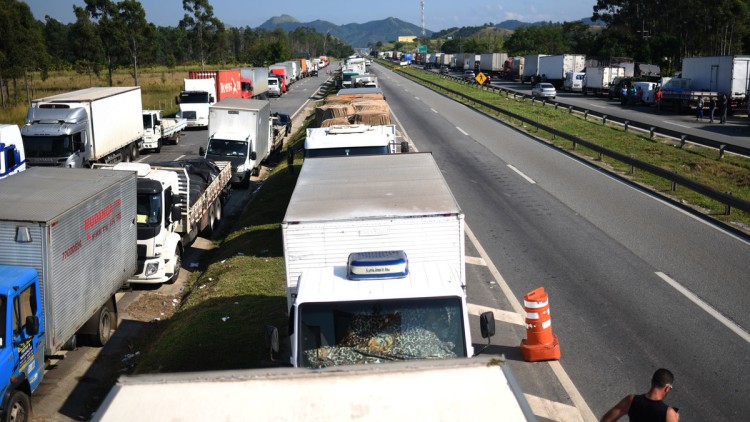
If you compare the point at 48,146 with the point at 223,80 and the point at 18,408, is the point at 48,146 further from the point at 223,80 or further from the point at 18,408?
the point at 223,80

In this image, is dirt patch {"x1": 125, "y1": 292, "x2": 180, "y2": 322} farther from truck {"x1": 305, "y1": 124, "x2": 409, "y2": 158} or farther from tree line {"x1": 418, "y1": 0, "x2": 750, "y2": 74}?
tree line {"x1": 418, "y1": 0, "x2": 750, "y2": 74}

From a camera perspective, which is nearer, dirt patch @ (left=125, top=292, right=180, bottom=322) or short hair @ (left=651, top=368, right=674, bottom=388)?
short hair @ (left=651, top=368, right=674, bottom=388)

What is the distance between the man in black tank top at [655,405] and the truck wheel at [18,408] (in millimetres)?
7240

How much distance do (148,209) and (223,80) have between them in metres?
41.7

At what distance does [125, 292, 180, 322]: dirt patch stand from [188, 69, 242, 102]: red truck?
39.8 meters

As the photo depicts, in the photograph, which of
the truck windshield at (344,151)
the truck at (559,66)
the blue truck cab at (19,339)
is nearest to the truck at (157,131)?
the truck windshield at (344,151)

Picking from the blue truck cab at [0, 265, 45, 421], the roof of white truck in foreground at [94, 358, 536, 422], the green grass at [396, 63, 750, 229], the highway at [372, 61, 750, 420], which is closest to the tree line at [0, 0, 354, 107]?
the green grass at [396, 63, 750, 229]

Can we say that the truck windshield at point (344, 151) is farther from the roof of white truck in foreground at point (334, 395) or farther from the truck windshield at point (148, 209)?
the roof of white truck in foreground at point (334, 395)

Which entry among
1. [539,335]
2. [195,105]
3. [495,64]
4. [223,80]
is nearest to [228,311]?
[539,335]

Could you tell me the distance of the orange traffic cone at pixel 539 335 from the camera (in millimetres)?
10938

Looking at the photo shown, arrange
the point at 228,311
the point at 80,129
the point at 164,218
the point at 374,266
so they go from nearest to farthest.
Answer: the point at 374,266, the point at 228,311, the point at 164,218, the point at 80,129

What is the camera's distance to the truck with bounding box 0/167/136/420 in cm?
1002

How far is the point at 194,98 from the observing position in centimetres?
4953

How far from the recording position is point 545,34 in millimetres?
149250
